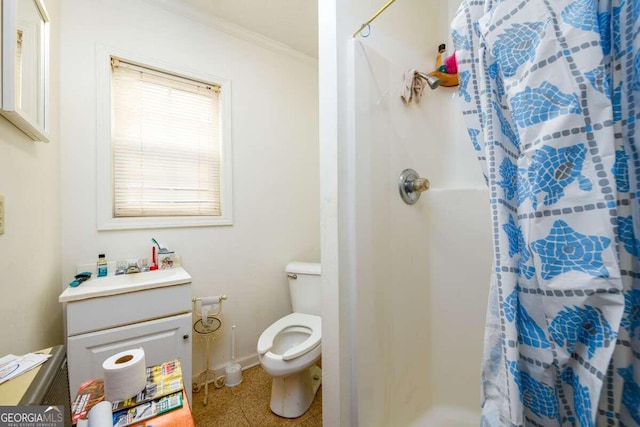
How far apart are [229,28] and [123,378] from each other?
2.07 metres

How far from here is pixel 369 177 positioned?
1086 millimetres

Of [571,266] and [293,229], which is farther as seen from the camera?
[293,229]

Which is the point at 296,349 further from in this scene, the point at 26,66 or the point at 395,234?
the point at 26,66

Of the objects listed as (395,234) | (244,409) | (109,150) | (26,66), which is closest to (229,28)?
(109,150)

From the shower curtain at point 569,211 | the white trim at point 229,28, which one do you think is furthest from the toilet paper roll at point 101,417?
the white trim at point 229,28

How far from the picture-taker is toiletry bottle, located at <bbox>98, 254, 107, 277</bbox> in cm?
140

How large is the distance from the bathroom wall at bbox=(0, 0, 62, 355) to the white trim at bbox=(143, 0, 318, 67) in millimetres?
572

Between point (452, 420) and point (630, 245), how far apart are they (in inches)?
52.8

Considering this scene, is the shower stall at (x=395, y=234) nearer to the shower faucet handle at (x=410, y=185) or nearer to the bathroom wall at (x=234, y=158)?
the shower faucet handle at (x=410, y=185)

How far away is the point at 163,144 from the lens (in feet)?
5.41

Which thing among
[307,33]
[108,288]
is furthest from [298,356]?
[307,33]

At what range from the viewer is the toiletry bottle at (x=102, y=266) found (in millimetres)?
1401

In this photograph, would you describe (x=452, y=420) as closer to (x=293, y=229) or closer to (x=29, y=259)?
(x=293, y=229)

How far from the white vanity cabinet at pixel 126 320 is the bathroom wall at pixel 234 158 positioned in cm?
32
